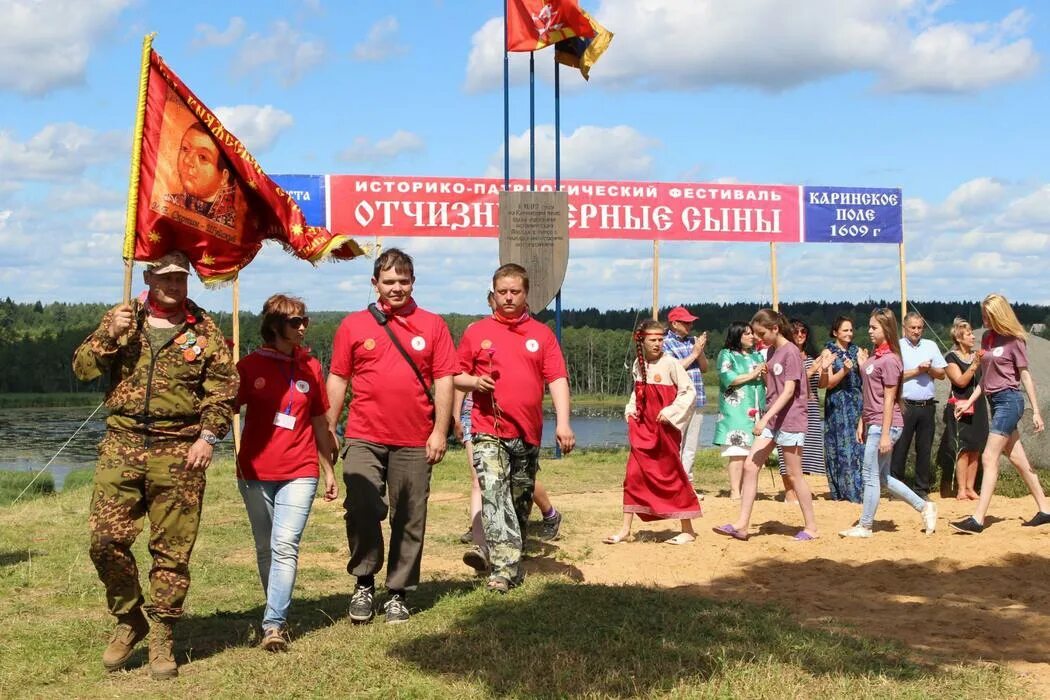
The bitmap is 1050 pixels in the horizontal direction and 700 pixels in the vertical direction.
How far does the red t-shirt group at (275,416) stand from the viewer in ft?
19.0

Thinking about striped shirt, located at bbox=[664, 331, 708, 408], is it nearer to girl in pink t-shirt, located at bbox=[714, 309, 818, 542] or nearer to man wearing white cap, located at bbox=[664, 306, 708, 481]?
man wearing white cap, located at bbox=[664, 306, 708, 481]

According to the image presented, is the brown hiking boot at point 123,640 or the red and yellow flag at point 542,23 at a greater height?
the red and yellow flag at point 542,23

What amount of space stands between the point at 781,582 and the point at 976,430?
4.80 meters

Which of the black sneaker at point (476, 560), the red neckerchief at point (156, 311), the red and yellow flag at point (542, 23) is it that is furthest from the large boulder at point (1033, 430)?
the red neckerchief at point (156, 311)

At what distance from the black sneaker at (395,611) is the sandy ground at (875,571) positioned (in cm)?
183

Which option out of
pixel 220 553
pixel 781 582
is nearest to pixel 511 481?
pixel 781 582

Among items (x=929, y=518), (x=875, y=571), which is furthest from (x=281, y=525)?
(x=929, y=518)

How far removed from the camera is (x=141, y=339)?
5.42 meters

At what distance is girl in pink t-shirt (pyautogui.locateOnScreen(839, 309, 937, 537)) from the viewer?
9.31m

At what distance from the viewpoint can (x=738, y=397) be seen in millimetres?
11781

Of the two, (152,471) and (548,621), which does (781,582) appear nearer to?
(548,621)

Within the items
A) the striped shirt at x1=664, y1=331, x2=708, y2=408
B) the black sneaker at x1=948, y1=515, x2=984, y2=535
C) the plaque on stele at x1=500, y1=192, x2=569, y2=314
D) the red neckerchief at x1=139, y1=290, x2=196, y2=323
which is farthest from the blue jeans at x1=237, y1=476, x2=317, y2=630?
the plaque on stele at x1=500, y1=192, x2=569, y2=314

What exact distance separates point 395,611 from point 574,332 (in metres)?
52.6

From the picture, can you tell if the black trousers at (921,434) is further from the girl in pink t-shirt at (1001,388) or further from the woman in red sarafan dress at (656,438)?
the woman in red sarafan dress at (656,438)
